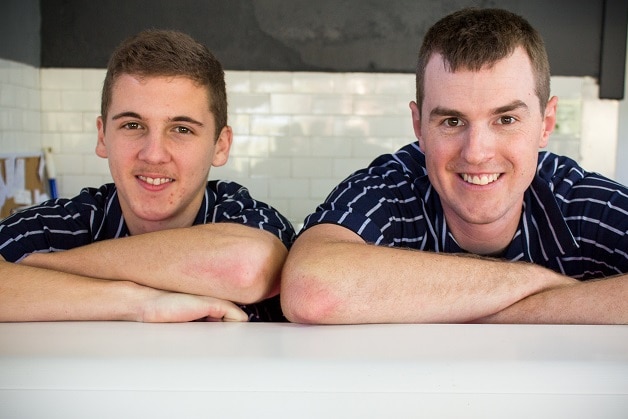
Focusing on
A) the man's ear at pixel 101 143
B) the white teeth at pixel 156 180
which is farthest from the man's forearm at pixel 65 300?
the man's ear at pixel 101 143

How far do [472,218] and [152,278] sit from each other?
0.62 metres

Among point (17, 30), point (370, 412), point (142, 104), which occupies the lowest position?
point (370, 412)

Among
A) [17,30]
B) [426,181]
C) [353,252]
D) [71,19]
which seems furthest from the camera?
[71,19]

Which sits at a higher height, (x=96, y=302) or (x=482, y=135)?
(x=482, y=135)

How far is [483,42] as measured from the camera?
1.25 metres

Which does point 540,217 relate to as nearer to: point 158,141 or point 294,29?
point 158,141

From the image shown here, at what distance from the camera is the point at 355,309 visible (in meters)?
0.95

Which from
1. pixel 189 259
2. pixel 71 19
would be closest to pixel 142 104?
pixel 189 259

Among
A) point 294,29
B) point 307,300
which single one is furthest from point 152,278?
point 294,29

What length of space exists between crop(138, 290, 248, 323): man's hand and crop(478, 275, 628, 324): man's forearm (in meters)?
0.38

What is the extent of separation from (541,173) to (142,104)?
2.76ft

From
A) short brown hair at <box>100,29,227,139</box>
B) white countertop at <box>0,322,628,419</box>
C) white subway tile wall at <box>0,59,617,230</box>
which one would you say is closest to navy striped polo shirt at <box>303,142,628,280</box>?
short brown hair at <box>100,29,227,139</box>

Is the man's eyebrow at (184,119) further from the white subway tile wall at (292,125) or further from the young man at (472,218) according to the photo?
the white subway tile wall at (292,125)

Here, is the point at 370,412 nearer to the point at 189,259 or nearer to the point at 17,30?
the point at 189,259
